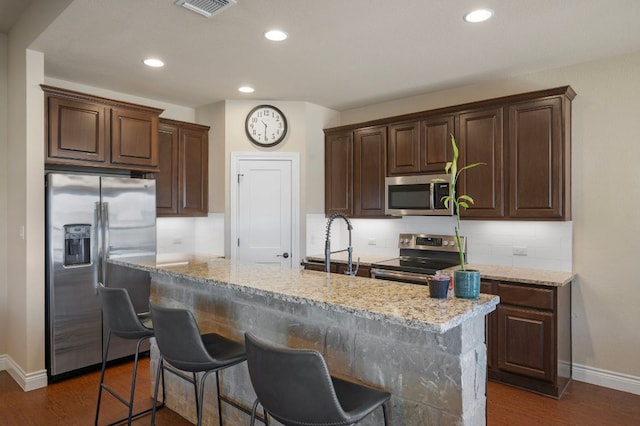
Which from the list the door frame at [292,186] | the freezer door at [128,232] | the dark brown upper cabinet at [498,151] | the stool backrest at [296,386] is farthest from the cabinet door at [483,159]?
the freezer door at [128,232]

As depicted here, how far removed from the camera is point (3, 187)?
12.0 ft

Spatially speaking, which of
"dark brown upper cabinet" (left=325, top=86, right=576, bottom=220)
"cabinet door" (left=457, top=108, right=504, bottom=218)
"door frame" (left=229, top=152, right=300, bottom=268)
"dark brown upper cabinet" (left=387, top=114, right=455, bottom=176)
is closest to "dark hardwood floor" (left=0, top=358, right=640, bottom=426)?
"dark brown upper cabinet" (left=325, top=86, right=576, bottom=220)

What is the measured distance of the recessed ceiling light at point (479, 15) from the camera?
2594 millimetres

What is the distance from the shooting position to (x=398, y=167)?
14.1 feet

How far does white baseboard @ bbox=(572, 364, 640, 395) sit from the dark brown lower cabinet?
13cm

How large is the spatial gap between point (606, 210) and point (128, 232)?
4183 millimetres

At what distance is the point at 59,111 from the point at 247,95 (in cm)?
180

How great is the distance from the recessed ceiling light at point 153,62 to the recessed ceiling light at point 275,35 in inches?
43.1

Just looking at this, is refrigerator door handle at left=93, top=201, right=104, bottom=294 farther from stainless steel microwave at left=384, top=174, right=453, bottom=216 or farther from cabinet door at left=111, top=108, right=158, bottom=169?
stainless steel microwave at left=384, top=174, right=453, bottom=216

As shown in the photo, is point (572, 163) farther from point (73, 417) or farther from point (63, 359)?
point (63, 359)

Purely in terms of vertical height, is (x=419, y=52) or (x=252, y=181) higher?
(x=419, y=52)

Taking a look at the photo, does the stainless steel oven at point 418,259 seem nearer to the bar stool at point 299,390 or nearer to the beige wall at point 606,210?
the beige wall at point 606,210

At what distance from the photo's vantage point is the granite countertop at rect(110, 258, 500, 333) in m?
1.47

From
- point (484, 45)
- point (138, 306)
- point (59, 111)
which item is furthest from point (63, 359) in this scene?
point (484, 45)
